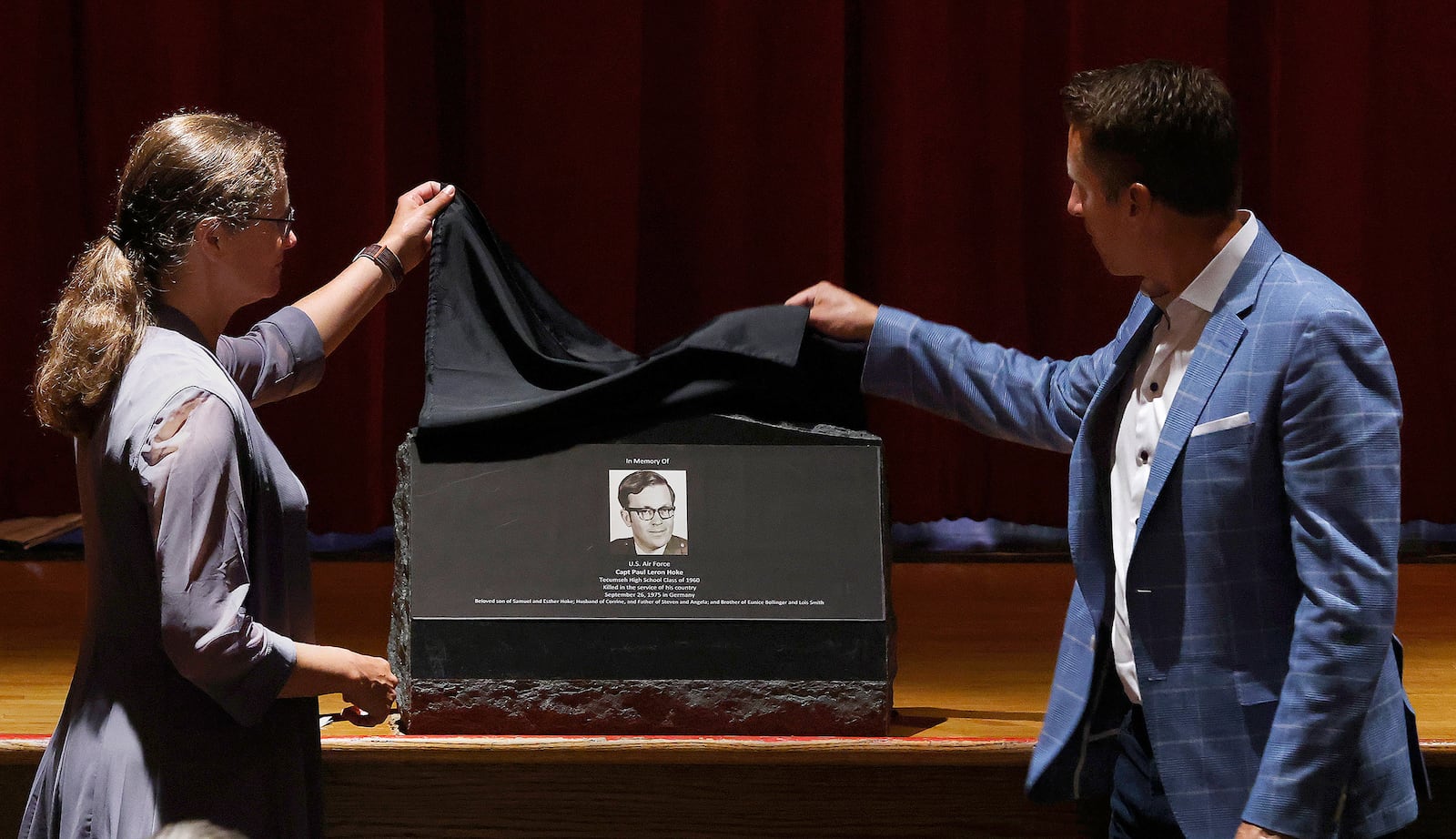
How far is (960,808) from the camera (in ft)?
6.76

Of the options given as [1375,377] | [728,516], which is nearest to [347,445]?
[728,516]

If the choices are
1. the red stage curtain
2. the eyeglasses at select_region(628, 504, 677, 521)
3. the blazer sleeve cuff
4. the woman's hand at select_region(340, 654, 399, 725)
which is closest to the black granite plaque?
the eyeglasses at select_region(628, 504, 677, 521)

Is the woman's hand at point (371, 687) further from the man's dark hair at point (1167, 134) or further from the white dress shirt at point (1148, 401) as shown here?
the man's dark hair at point (1167, 134)

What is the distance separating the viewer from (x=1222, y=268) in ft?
4.86

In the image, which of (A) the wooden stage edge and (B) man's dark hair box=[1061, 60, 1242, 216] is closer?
(B) man's dark hair box=[1061, 60, 1242, 216]

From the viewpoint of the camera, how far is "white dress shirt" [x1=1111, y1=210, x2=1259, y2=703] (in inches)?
58.5

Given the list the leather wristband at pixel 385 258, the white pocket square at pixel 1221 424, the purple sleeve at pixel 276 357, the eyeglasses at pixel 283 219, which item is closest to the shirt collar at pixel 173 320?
the eyeglasses at pixel 283 219

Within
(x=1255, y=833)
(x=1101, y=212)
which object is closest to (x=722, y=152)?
(x=1101, y=212)

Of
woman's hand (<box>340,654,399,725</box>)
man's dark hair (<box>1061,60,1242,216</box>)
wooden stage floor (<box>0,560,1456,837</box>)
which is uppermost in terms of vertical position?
man's dark hair (<box>1061,60,1242,216</box>)

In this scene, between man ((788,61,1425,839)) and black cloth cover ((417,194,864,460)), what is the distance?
17.8 inches

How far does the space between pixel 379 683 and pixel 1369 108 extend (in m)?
2.81

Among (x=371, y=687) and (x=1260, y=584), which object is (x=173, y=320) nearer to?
(x=371, y=687)

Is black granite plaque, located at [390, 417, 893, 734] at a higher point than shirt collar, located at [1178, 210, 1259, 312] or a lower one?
lower

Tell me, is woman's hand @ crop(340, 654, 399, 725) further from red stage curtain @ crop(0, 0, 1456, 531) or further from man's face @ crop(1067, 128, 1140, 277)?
red stage curtain @ crop(0, 0, 1456, 531)
